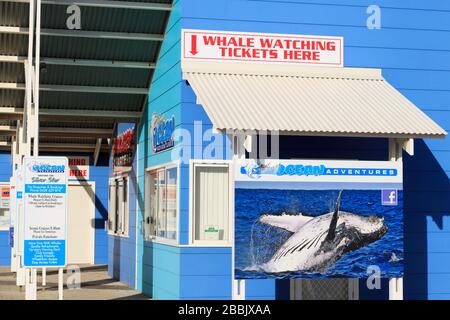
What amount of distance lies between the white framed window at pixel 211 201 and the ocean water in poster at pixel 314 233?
1.84 meters

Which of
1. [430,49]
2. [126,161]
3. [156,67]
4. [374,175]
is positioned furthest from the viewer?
[126,161]

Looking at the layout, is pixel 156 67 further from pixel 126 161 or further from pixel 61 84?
pixel 126 161

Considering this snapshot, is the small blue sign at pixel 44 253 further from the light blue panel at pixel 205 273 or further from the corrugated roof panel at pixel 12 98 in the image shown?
the corrugated roof panel at pixel 12 98

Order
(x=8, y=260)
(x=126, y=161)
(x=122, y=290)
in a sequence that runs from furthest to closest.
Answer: (x=8, y=260) → (x=126, y=161) → (x=122, y=290)

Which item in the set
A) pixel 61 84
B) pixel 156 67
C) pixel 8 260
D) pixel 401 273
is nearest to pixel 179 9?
pixel 156 67

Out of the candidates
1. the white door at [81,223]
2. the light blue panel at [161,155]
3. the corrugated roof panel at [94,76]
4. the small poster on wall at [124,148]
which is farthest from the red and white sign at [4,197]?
the corrugated roof panel at [94,76]

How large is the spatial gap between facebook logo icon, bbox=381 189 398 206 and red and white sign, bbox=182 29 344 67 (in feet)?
10.0

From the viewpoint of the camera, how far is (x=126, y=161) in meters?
22.3

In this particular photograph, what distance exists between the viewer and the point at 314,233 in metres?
14.7

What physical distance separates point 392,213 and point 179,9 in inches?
204

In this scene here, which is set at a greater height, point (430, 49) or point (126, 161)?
point (430, 49)

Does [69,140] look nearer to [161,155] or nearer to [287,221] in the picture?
[161,155]

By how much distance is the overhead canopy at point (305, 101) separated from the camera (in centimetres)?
1508

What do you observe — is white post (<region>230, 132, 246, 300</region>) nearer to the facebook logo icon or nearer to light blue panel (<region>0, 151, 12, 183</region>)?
the facebook logo icon
